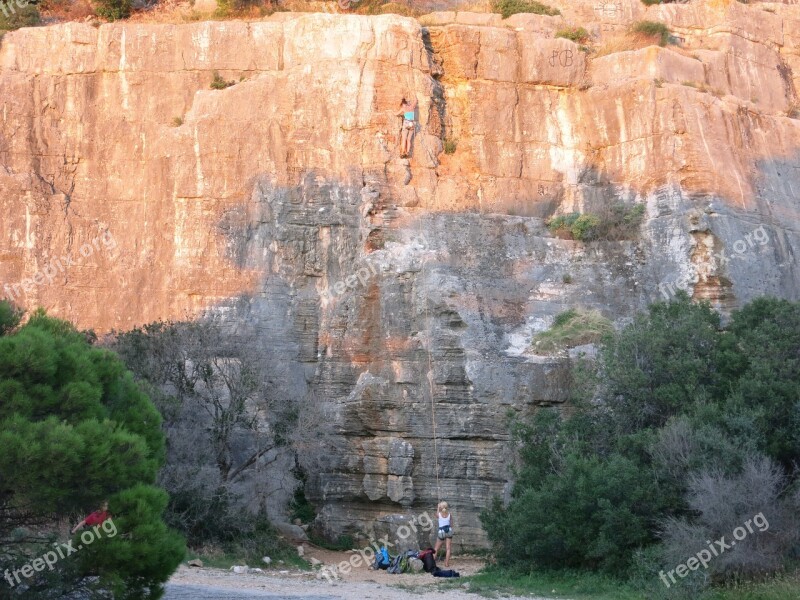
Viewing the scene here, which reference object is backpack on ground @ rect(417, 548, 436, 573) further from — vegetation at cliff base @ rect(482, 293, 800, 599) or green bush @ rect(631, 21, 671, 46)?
green bush @ rect(631, 21, 671, 46)

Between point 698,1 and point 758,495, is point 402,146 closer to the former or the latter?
point 698,1

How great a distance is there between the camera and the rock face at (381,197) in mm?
19891

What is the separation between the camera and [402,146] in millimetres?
22922

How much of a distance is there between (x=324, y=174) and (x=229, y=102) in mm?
2883

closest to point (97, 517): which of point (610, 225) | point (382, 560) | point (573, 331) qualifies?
point (382, 560)

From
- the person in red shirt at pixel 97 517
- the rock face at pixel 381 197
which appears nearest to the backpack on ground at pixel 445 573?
the rock face at pixel 381 197

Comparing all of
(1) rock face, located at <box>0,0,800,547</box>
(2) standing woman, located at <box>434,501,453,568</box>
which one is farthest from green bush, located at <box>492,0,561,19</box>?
(2) standing woman, located at <box>434,501,453,568</box>

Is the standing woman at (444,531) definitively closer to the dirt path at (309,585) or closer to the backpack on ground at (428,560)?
the backpack on ground at (428,560)

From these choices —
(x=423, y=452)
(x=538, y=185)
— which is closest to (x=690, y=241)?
(x=538, y=185)

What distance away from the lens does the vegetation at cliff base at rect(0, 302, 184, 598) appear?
9570 mm

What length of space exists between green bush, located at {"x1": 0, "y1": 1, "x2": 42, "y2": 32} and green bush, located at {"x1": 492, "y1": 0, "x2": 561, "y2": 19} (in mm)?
11867

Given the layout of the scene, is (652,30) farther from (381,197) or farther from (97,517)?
(97,517)

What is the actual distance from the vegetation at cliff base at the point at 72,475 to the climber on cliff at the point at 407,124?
13.1m

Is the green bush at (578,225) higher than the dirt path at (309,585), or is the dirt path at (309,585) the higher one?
the green bush at (578,225)
